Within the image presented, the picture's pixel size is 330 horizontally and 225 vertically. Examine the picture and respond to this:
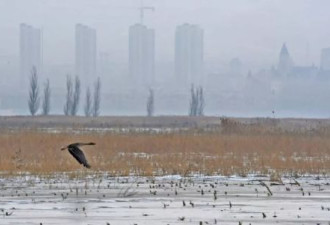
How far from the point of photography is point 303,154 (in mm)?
31938

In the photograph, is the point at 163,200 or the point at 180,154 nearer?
the point at 163,200

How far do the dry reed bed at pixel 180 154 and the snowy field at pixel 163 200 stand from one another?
205 cm

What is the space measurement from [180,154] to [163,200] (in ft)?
44.3

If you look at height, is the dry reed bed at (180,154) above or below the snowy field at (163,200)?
above

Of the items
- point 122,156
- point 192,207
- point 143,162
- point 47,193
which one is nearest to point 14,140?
point 122,156

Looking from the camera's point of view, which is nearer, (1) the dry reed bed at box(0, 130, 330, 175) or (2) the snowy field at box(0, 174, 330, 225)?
(2) the snowy field at box(0, 174, 330, 225)

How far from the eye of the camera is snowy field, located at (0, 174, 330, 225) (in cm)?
1477

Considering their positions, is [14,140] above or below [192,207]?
above

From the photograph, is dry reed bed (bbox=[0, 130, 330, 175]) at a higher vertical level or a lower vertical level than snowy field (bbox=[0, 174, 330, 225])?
higher

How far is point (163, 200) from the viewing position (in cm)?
1773

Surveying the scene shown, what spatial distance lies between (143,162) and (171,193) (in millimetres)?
8284

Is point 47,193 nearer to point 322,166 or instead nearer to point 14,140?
point 322,166

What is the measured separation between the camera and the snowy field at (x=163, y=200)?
1477cm

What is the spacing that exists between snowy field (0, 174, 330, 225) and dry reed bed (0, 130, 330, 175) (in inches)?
80.5
